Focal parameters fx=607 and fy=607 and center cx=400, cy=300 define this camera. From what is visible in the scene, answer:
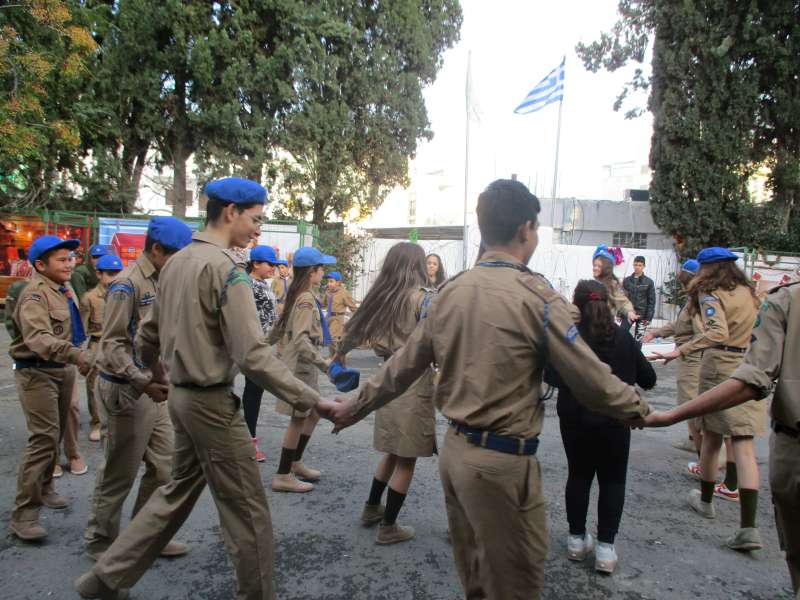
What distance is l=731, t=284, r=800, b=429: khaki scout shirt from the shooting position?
2.37 metres

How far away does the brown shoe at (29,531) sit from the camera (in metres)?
3.68

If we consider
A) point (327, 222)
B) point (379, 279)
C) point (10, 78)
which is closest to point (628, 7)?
point (327, 222)

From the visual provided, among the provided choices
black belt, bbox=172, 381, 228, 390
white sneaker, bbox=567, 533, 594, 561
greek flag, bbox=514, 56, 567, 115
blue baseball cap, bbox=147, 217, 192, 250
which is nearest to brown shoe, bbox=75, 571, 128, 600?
black belt, bbox=172, 381, 228, 390

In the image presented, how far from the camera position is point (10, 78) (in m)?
10.9

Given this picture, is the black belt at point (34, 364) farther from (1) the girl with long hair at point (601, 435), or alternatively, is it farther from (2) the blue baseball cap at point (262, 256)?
(1) the girl with long hair at point (601, 435)

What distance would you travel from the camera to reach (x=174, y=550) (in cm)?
358

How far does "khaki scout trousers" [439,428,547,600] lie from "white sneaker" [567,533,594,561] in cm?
156

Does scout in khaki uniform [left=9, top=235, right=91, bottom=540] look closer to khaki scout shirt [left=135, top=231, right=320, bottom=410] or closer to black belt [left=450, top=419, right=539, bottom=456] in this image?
khaki scout shirt [left=135, top=231, right=320, bottom=410]

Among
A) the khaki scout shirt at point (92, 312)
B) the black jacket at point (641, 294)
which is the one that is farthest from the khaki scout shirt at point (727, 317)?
the black jacket at point (641, 294)

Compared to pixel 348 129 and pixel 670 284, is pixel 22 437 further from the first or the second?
pixel 670 284

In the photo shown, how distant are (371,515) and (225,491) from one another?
5.17 ft

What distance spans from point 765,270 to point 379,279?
16428mm

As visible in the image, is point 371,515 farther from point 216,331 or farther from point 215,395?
point 216,331

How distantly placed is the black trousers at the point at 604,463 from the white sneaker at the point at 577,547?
0.13 metres
